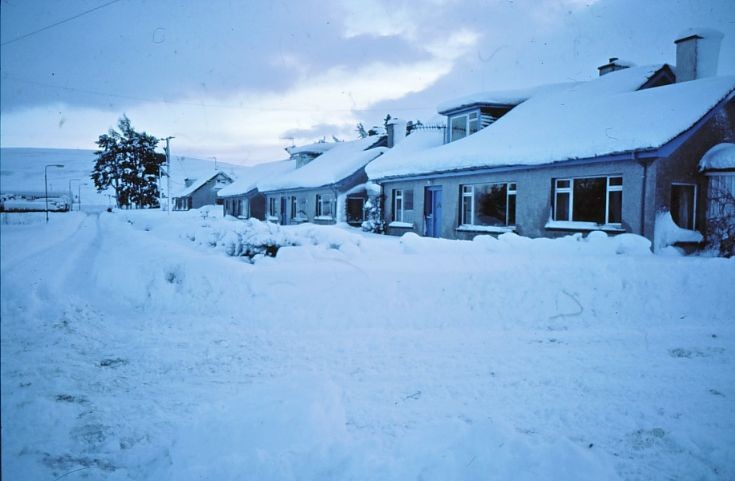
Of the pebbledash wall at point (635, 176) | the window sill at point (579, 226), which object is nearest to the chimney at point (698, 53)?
the pebbledash wall at point (635, 176)

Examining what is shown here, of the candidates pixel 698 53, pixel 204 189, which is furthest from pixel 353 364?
pixel 204 189

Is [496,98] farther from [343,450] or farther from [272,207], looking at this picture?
[272,207]

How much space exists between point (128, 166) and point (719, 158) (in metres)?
14.6

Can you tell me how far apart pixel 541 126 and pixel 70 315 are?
576 inches

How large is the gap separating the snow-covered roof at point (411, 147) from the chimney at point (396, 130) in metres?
2.71

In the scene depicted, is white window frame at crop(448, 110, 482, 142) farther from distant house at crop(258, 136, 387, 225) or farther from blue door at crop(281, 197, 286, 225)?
blue door at crop(281, 197, 286, 225)

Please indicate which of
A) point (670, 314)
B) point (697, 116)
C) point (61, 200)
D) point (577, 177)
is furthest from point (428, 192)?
point (61, 200)

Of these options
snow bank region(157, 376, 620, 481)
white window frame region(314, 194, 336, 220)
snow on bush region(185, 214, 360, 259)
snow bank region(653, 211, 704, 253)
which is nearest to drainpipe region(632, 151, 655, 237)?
snow bank region(653, 211, 704, 253)

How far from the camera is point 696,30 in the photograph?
47.4ft

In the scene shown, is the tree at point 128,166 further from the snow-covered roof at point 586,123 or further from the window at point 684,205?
the window at point 684,205

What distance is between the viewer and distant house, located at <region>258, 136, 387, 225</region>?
2575 centimetres

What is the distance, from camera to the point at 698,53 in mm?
14797

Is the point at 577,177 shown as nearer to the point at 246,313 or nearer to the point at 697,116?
the point at 697,116

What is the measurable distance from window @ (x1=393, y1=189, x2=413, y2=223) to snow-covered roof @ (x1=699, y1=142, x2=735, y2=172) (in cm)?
1068
